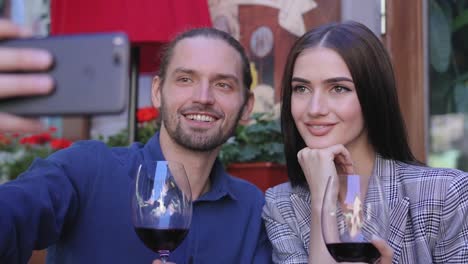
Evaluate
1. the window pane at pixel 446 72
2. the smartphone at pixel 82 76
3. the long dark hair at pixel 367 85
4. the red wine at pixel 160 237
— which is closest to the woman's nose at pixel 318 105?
the long dark hair at pixel 367 85

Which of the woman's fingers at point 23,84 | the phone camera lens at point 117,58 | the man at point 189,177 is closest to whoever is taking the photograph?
the woman's fingers at point 23,84

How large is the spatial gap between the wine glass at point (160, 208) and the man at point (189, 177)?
0.30m

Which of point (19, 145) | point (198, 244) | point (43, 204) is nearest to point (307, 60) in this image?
point (198, 244)

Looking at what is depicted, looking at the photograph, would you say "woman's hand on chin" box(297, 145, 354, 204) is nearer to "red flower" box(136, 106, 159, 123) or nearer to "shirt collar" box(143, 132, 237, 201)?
"shirt collar" box(143, 132, 237, 201)

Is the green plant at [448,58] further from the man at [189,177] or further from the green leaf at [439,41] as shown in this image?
the man at [189,177]

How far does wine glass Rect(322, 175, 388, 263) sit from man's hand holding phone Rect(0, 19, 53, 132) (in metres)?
0.89

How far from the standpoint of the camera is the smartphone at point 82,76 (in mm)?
937

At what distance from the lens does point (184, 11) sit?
3139 mm

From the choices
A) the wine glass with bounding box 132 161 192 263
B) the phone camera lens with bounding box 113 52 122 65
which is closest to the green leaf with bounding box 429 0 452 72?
the wine glass with bounding box 132 161 192 263

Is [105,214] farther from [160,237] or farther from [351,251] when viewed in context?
[351,251]

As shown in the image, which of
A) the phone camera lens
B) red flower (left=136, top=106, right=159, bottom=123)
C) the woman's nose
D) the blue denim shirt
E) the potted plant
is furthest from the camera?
red flower (left=136, top=106, right=159, bottom=123)

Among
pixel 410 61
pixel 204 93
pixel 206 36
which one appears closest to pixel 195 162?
pixel 204 93

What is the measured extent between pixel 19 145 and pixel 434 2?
281cm

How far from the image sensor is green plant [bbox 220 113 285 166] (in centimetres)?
372
